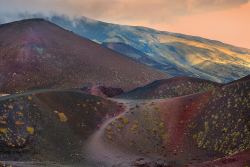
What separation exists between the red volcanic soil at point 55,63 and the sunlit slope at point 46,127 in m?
47.7

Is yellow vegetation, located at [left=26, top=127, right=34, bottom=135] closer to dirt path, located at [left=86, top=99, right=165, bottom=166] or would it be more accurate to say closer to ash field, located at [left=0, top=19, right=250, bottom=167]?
ash field, located at [left=0, top=19, right=250, bottom=167]

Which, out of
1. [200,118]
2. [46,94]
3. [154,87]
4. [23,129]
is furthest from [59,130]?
[154,87]

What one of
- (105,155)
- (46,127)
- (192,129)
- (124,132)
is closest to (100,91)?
(124,132)

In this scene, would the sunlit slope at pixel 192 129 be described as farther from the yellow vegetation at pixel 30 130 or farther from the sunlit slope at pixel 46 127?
the yellow vegetation at pixel 30 130

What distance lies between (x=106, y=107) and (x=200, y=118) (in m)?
19.4

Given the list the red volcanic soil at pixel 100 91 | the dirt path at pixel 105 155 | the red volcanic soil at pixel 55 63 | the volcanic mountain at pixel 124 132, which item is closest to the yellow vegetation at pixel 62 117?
the volcanic mountain at pixel 124 132

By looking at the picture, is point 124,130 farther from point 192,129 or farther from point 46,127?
point 46,127

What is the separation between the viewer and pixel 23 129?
21625 millimetres

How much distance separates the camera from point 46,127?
80.9 feet

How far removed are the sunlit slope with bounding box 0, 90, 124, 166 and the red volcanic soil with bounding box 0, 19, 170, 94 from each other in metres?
47.7

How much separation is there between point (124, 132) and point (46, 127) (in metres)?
12.8

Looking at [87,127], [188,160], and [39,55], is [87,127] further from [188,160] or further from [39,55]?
[39,55]

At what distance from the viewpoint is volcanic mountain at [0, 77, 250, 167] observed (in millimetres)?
19484

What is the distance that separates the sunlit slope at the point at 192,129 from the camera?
68.4ft
